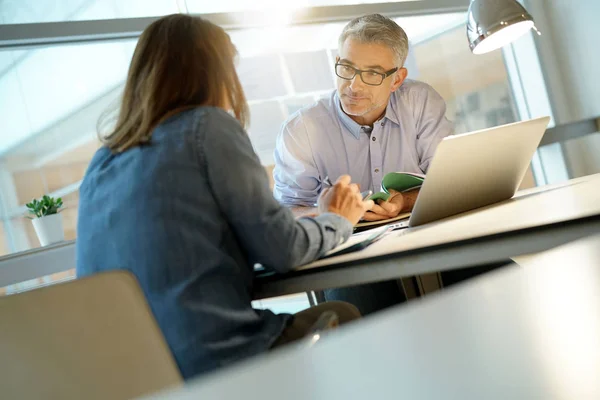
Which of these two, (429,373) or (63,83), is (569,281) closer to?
(429,373)

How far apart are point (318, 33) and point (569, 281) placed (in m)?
4.27

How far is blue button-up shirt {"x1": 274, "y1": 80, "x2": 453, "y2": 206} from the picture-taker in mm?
2799

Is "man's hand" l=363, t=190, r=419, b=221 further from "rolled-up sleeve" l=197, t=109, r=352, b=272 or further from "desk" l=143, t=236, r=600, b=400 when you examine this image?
"desk" l=143, t=236, r=600, b=400

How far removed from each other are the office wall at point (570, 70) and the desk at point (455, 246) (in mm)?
3853

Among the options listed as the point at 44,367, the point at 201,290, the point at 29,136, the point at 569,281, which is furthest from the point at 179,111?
the point at 29,136

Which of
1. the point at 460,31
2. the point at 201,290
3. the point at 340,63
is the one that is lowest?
the point at 201,290

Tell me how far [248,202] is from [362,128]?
1.46 metres

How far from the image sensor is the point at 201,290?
54.0 inches

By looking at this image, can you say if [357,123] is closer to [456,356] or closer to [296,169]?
[296,169]

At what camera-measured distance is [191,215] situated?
1397 mm

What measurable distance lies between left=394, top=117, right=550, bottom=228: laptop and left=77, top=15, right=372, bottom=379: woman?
0.76ft

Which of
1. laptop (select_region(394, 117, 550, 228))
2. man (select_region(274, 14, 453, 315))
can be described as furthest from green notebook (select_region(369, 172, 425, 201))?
man (select_region(274, 14, 453, 315))

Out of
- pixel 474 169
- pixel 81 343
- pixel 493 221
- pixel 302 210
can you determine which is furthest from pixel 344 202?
pixel 81 343

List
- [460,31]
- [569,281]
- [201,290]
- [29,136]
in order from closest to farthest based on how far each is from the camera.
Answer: [569,281] < [201,290] < [29,136] < [460,31]
